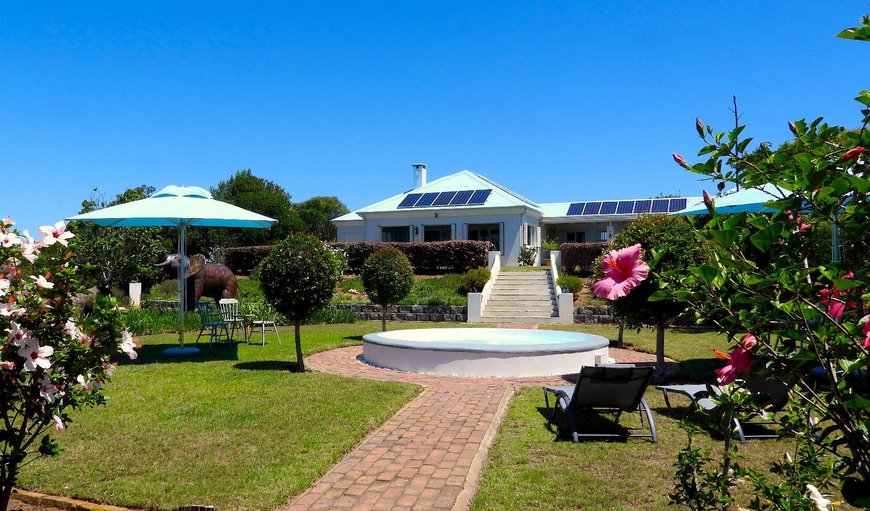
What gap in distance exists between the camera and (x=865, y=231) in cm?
176

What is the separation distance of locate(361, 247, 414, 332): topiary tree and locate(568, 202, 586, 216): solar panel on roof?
898 inches

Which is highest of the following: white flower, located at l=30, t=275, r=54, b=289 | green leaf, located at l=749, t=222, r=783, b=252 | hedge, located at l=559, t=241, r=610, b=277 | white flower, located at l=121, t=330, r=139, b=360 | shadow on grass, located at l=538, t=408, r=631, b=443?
hedge, located at l=559, t=241, r=610, b=277

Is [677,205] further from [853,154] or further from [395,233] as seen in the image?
[853,154]

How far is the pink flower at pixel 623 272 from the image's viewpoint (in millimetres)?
2471

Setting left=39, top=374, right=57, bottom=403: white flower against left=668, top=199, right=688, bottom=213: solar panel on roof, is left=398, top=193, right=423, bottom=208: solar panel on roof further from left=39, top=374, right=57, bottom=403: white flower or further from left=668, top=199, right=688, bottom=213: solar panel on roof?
left=39, top=374, right=57, bottom=403: white flower

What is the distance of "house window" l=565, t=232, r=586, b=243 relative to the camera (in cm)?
4011

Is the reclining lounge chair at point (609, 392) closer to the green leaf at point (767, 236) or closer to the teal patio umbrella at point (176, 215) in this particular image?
the green leaf at point (767, 236)

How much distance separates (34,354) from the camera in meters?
3.73

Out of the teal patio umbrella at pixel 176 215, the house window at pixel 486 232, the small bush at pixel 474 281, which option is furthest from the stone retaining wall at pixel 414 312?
the house window at pixel 486 232

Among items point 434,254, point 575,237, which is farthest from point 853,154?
point 575,237

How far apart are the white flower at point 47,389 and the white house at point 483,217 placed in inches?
1179

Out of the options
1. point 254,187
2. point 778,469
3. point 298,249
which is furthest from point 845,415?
point 254,187

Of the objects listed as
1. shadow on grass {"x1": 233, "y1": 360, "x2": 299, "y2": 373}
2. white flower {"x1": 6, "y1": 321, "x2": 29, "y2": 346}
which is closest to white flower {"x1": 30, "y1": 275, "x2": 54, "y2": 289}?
white flower {"x1": 6, "y1": 321, "x2": 29, "y2": 346}

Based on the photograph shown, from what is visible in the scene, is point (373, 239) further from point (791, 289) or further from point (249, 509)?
point (791, 289)
